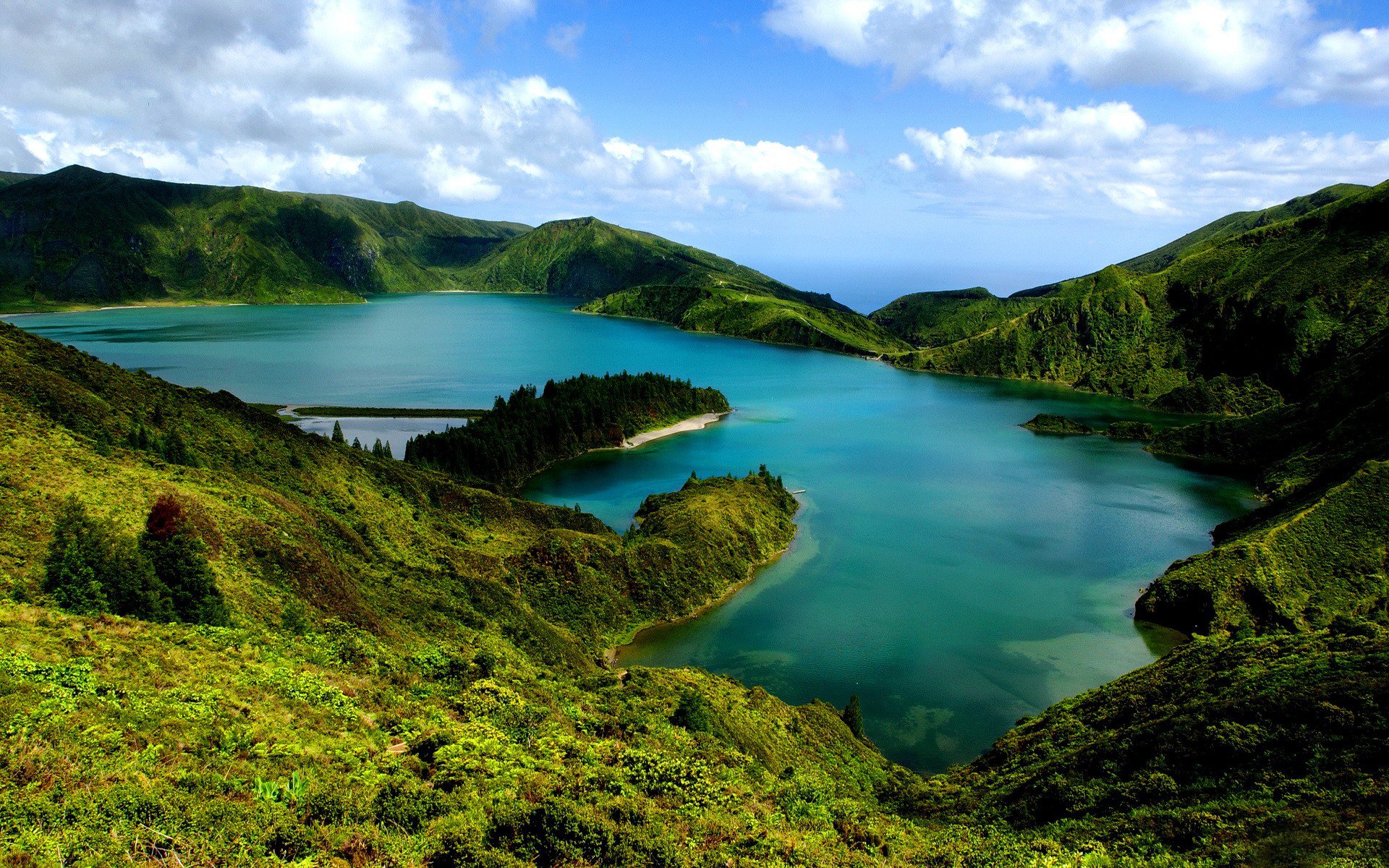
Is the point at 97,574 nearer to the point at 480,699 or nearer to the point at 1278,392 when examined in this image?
the point at 480,699

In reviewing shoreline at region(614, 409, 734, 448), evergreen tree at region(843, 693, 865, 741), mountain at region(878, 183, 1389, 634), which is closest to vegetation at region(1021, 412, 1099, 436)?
mountain at region(878, 183, 1389, 634)

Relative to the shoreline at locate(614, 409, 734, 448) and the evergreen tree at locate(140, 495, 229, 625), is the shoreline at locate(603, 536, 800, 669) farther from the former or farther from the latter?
the shoreline at locate(614, 409, 734, 448)

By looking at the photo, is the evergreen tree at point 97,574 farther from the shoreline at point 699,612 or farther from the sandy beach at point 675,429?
the sandy beach at point 675,429

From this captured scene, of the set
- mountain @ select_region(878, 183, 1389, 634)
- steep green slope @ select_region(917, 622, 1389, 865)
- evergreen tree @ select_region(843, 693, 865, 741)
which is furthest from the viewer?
mountain @ select_region(878, 183, 1389, 634)

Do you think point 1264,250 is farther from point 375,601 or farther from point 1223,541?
point 375,601

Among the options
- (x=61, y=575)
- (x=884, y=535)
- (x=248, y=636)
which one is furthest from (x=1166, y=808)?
(x=884, y=535)
